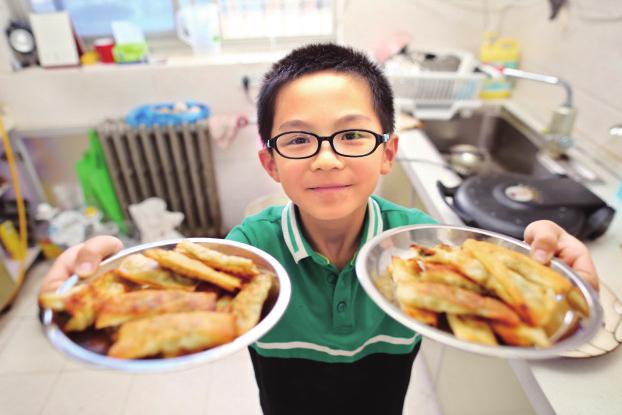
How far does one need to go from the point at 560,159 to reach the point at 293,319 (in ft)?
4.40

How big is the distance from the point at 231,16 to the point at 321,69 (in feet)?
6.10

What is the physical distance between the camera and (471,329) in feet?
1.51

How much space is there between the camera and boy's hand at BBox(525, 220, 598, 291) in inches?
22.0

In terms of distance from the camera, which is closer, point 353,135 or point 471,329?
point 471,329

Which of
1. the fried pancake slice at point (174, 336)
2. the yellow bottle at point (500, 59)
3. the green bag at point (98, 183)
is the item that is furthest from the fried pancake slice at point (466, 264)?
the green bag at point (98, 183)

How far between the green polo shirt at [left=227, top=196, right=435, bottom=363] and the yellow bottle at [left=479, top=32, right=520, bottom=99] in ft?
4.90

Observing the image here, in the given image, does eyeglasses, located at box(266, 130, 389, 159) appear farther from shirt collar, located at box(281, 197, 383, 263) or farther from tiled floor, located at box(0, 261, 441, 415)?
tiled floor, located at box(0, 261, 441, 415)

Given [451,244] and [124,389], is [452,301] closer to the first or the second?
[451,244]

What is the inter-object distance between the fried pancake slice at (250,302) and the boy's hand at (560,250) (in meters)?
0.40

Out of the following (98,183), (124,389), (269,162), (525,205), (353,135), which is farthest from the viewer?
(98,183)

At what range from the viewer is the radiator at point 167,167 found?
2.09m

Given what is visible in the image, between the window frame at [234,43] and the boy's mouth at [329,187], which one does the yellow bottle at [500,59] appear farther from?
the boy's mouth at [329,187]

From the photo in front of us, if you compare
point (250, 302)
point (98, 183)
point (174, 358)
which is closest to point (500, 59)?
point (250, 302)

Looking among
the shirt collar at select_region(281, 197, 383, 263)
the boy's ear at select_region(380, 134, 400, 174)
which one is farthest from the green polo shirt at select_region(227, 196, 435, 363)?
the boy's ear at select_region(380, 134, 400, 174)
